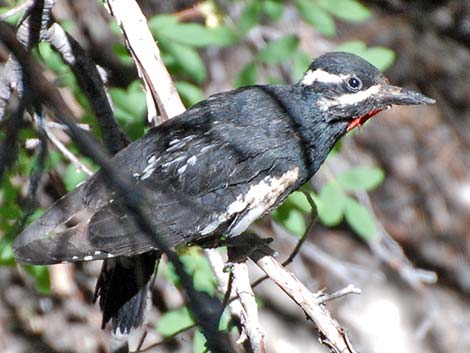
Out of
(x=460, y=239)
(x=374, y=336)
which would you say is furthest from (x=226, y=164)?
(x=460, y=239)

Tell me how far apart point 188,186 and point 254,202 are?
0.26 m

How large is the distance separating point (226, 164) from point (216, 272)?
44 cm

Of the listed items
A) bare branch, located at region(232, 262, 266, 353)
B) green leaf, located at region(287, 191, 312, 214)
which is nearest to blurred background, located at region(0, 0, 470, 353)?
green leaf, located at region(287, 191, 312, 214)

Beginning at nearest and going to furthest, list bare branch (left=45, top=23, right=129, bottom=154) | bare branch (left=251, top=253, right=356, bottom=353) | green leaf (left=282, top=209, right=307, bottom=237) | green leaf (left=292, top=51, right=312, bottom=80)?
1. bare branch (left=251, top=253, right=356, bottom=353)
2. bare branch (left=45, top=23, right=129, bottom=154)
3. green leaf (left=282, top=209, right=307, bottom=237)
4. green leaf (left=292, top=51, right=312, bottom=80)

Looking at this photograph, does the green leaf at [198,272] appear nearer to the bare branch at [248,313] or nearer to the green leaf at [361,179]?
the bare branch at [248,313]

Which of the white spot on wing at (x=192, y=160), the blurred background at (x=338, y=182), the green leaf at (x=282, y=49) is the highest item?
the green leaf at (x=282, y=49)

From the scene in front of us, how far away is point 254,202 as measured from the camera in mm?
3502

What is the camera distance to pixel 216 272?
3680 millimetres

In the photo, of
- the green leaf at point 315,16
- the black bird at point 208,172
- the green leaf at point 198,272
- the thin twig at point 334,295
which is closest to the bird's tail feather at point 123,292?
the black bird at point 208,172

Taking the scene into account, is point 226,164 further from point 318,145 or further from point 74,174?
point 74,174

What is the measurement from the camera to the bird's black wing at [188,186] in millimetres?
3412

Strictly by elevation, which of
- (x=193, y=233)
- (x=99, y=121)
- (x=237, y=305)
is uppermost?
(x=99, y=121)

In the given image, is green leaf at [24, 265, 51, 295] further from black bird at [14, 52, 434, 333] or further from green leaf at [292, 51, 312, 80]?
green leaf at [292, 51, 312, 80]

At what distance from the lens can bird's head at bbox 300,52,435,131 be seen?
3.76 metres
